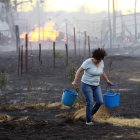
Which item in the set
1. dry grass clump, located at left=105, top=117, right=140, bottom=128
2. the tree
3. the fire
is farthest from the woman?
the fire

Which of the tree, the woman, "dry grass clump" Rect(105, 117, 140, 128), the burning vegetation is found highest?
the tree

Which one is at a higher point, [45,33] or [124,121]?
[45,33]

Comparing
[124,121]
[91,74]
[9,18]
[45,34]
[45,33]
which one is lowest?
[124,121]

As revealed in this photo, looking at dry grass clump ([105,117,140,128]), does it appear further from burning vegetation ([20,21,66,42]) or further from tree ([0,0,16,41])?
burning vegetation ([20,21,66,42])

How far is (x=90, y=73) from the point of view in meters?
5.49

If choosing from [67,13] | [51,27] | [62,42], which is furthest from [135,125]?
[67,13]

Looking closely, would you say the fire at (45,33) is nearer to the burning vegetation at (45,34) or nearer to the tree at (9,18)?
the burning vegetation at (45,34)

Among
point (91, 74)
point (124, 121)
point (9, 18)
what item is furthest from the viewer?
point (9, 18)

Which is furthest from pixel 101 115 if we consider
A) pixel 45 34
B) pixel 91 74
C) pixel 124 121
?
pixel 45 34

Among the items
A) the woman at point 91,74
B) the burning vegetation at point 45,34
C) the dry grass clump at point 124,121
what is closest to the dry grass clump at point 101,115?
the dry grass clump at point 124,121

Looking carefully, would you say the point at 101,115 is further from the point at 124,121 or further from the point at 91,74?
the point at 91,74

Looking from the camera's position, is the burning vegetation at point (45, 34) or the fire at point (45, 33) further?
the fire at point (45, 33)

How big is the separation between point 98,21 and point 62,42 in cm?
914

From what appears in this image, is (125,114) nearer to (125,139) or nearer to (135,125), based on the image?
(135,125)
